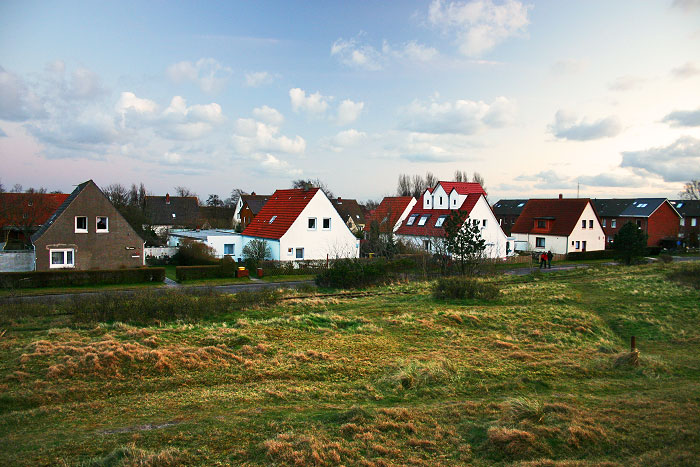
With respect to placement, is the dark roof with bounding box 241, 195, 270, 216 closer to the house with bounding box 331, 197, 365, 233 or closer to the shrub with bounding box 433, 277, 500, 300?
the house with bounding box 331, 197, 365, 233

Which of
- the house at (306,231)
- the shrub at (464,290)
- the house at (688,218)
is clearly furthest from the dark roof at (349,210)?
the shrub at (464,290)

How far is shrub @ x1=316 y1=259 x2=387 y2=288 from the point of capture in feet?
87.4

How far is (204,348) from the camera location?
11.9 metres

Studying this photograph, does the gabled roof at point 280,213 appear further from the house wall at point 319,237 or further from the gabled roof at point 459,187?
the gabled roof at point 459,187

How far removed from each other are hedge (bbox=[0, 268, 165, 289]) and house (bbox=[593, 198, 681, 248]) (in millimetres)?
49747

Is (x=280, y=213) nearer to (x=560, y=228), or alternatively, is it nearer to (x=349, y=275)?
(x=349, y=275)

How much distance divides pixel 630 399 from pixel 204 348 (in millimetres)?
9232

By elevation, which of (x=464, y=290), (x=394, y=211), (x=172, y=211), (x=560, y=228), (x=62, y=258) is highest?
(x=172, y=211)

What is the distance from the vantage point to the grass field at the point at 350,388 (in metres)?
6.71

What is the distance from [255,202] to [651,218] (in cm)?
5087

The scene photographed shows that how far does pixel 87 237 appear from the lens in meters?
33.3

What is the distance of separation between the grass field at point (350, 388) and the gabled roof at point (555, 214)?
32682 millimetres

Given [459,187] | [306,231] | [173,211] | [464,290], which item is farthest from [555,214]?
[173,211]

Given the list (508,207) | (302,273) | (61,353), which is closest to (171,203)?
(302,273)
